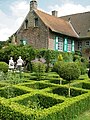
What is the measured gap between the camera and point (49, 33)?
91.4 ft

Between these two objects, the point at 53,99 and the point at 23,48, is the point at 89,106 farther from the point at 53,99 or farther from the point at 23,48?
the point at 23,48

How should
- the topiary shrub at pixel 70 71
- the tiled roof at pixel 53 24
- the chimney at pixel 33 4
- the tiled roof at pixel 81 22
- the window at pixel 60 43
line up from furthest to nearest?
the tiled roof at pixel 81 22 → the chimney at pixel 33 4 → the window at pixel 60 43 → the tiled roof at pixel 53 24 → the topiary shrub at pixel 70 71

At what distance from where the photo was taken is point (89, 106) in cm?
966

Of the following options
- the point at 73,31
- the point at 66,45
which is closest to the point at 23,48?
the point at 66,45

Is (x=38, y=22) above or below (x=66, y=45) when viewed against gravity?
above

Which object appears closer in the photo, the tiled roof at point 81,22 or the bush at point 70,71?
the bush at point 70,71

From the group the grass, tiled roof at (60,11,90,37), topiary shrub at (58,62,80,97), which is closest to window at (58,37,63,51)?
tiled roof at (60,11,90,37)

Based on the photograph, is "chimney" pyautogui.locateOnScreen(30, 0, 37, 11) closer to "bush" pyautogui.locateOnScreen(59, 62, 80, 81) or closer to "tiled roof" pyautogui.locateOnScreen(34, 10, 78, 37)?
"tiled roof" pyautogui.locateOnScreen(34, 10, 78, 37)

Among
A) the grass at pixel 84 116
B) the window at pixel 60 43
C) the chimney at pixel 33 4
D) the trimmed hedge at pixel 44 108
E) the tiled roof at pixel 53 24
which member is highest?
the chimney at pixel 33 4

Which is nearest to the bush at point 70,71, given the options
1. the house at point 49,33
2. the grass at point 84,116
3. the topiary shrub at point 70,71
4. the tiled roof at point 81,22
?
the topiary shrub at point 70,71

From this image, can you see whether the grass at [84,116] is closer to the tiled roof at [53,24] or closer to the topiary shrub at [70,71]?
the topiary shrub at [70,71]

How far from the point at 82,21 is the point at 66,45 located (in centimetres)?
708

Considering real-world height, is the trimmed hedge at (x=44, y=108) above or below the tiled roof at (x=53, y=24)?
below

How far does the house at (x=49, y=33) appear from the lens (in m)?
28.2
